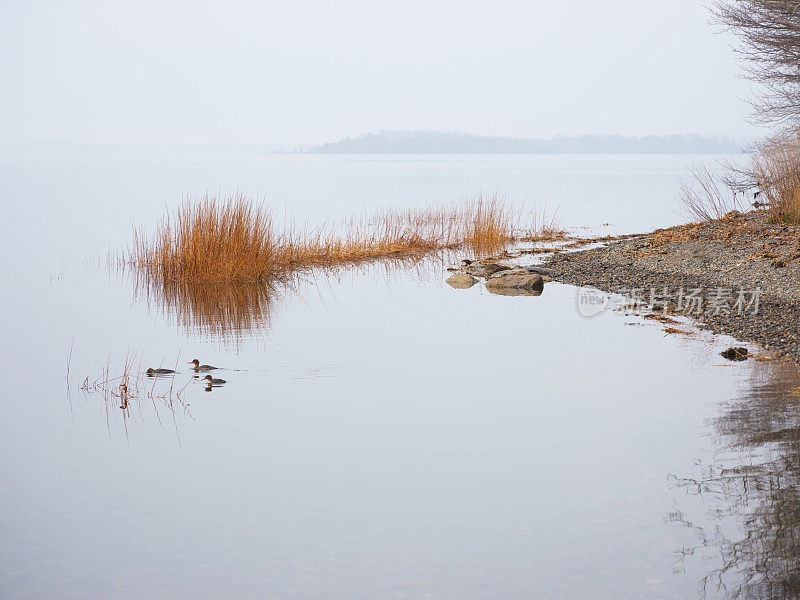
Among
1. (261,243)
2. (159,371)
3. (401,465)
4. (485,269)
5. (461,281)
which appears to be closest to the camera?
(401,465)

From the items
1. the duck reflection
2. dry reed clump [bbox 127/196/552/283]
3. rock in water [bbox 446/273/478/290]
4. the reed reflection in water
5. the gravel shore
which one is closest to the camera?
the duck reflection

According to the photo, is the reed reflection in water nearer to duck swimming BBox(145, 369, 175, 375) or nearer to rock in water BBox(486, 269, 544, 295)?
rock in water BBox(486, 269, 544, 295)

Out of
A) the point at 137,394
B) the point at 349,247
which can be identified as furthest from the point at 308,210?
the point at 137,394

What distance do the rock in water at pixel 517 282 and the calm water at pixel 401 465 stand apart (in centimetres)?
225

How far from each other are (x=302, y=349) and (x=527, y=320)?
3064 millimetres

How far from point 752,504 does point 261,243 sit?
404 inches

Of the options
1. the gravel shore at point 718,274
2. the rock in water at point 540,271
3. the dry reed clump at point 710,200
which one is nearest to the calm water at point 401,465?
the gravel shore at point 718,274

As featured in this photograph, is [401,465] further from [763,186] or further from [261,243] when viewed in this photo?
[763,186]

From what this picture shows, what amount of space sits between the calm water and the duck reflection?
14mm

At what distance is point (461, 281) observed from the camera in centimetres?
1295

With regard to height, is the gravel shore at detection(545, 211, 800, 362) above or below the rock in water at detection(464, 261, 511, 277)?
above

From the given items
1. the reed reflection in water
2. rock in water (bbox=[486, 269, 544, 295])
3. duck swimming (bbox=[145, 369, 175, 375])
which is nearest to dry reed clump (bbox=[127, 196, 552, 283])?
the reed reflection in water

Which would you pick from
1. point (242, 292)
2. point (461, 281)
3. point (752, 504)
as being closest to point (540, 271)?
point (461, 281)

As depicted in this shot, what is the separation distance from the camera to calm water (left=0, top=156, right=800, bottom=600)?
12.2 ft
